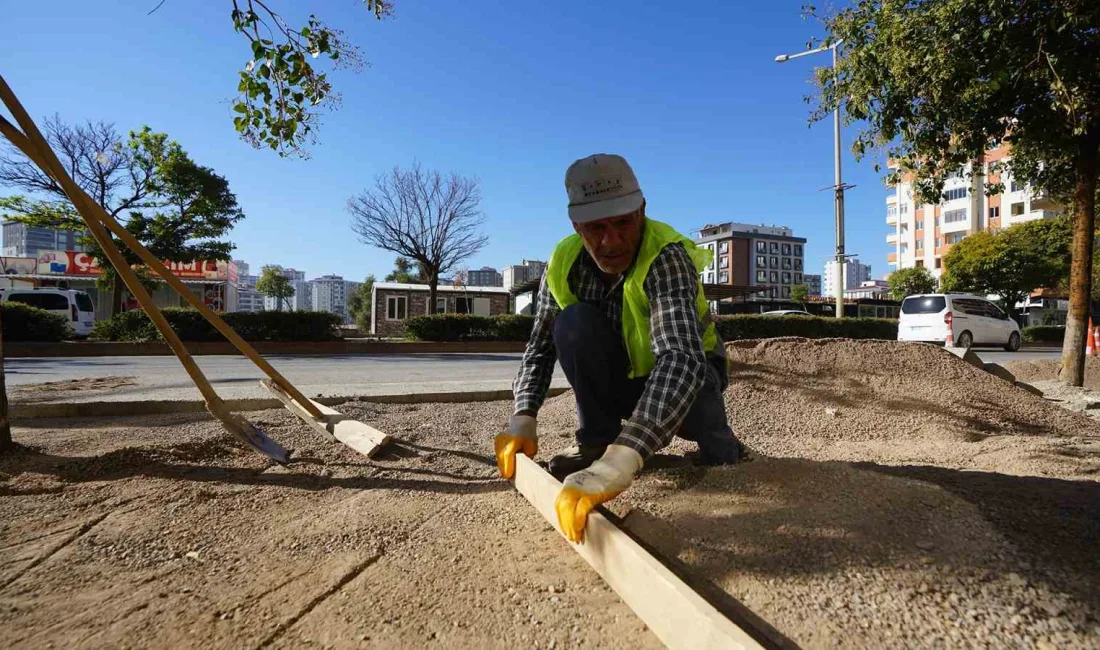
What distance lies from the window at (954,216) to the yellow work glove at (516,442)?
200 feet

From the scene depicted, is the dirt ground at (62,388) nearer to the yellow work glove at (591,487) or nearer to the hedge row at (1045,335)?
the yellow work glove at (591,487)

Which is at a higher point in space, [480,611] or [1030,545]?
[1030,545]

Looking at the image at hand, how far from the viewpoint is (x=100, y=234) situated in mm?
2682

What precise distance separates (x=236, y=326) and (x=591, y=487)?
52.0 ft

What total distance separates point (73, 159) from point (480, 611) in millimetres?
18175

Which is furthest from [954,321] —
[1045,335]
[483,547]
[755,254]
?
[755,254]

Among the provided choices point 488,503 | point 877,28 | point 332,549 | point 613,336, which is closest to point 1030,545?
point 613,336

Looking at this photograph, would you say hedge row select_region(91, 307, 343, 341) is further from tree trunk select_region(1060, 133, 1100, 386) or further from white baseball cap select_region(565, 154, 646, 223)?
tree trunk select_region(1060, 133, 1100, 386)

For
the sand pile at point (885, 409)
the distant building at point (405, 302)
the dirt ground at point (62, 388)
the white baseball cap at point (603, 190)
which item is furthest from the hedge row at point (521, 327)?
the white baseball cap at point (603, 190)

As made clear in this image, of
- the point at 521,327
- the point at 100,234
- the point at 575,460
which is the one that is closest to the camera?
the point at 575,460

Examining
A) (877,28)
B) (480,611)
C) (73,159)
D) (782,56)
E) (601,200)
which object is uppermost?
(782,56)

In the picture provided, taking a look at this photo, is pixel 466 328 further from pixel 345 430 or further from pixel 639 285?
pixel 639 285

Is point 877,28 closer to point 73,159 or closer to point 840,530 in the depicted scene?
point 840,530

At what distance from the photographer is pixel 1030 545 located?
1536 mm
